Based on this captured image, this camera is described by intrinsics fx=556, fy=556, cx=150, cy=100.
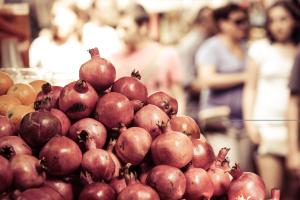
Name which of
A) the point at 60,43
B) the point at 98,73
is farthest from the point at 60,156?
the point at 60,43

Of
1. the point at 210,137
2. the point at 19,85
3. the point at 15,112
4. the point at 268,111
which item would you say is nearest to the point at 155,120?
the point at 15,112

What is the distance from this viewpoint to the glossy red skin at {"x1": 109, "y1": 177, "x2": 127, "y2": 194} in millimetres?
1391

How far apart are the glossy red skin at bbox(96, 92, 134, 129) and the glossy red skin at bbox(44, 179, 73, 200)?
8.0 inches

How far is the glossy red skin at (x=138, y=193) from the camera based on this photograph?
1314mm

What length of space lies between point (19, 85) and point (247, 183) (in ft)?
2.55

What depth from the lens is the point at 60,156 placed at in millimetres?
1346

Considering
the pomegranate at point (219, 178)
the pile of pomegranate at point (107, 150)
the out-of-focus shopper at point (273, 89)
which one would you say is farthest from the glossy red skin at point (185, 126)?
the out-of-focus shopper at point (273, 89)

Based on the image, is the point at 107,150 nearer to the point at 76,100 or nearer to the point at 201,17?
the point at 76,100

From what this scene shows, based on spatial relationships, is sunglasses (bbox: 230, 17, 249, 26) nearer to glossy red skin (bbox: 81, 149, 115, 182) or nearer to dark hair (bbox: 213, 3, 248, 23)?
dark hair (bbox: 213, 3, 248, 23)

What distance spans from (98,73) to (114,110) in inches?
5.0

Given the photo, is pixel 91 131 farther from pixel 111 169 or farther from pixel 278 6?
pixel 278 6

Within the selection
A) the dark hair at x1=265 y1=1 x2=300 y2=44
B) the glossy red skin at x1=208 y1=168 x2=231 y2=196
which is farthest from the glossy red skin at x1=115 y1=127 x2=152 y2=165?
the dark hair at x1=265 y1=1 x2=300 y2=44

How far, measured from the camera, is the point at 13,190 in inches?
52.0

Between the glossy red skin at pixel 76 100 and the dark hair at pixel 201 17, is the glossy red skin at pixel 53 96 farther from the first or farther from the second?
the dark hair at pixel 201 17
